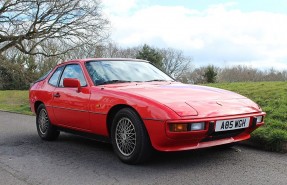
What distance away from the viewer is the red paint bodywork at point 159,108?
413cm

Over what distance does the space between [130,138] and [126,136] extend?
0.21ft

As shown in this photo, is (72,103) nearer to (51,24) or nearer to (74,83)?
(74,83)

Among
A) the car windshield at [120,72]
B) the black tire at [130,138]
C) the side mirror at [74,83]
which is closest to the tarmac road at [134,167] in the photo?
the black tire at [130,138]

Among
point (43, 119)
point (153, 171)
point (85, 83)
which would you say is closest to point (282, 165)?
point (153, 171)

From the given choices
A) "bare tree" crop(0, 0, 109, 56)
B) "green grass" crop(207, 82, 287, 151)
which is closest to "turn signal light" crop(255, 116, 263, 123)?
"green grass" crop(207, 82, 287, 151)

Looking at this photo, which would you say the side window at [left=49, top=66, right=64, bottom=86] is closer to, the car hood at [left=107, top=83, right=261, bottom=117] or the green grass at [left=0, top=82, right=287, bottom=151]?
the car hood at [left=107, top=83, right=261, bottom=117]

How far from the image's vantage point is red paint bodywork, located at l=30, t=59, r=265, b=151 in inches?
163

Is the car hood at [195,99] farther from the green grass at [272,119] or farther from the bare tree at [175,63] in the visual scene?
the bare tree at [175,63]

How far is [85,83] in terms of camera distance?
5.46 metres

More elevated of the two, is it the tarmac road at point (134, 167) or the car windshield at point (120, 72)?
the car windshield at point (120, 72)

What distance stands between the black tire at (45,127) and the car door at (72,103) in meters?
0.46

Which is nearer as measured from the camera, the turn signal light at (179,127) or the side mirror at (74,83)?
the turn signal light at (179,127)

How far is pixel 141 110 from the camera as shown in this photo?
4.32m

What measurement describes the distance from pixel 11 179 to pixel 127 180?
1.38 m
